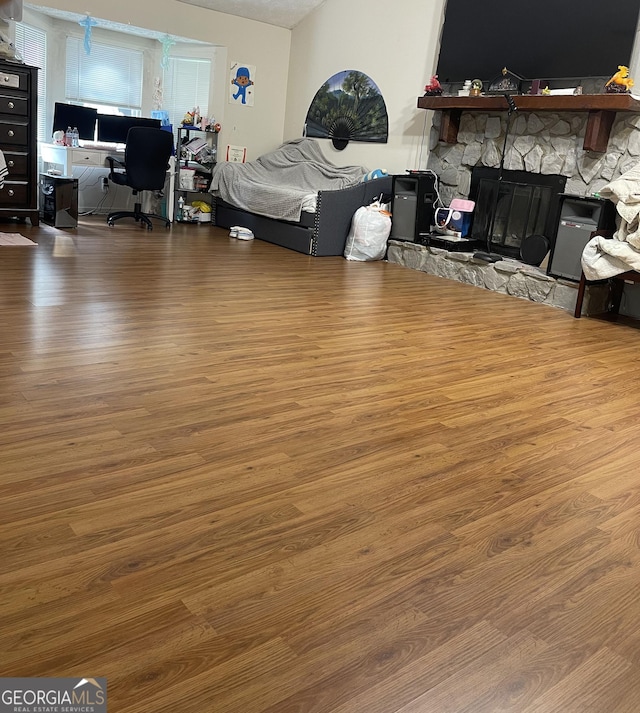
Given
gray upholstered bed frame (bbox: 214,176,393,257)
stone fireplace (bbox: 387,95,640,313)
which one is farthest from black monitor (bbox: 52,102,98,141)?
stone fireplace (bbox: 387,95,640,313)

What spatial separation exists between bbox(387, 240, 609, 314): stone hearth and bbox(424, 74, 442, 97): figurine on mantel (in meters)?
1.31

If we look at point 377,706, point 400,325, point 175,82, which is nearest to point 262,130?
point 175,82

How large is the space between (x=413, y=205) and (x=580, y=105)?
5.39ft

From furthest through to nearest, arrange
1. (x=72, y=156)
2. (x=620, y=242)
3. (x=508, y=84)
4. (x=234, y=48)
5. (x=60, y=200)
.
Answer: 1. (x=234, y=48)
2. (x=72, y=156)
3. (x=60, y=200)
4. (x=508, y=84)
5. (x=620, y=242)

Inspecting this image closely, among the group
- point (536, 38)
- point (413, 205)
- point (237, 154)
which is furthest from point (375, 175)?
point (237, 154)

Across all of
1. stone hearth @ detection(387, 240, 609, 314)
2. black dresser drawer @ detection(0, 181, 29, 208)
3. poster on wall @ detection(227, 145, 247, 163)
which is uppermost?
poster on wall @ detection(227, 145, 247, 163)

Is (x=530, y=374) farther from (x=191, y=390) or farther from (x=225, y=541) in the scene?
(x=225, y=541)

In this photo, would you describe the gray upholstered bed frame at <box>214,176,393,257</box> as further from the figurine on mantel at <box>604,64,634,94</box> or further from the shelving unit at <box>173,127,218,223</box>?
the figurine on mantel at <box>604,64,634,94</box>

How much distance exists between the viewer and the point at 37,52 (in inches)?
277

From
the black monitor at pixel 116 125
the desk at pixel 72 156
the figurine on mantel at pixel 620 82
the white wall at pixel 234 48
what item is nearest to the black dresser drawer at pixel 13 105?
the desk at pixel 72 156

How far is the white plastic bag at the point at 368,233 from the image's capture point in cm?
615

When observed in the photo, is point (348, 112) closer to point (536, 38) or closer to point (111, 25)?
Result: point (536, 38)

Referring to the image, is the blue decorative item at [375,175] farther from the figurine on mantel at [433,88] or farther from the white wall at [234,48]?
the white wall at [234,48]

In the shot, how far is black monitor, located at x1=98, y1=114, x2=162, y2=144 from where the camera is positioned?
7074 mm
